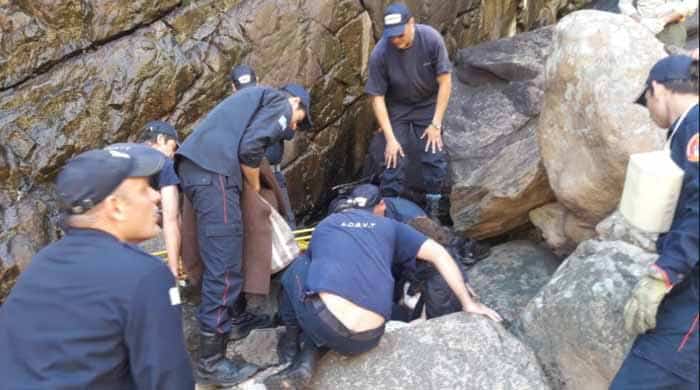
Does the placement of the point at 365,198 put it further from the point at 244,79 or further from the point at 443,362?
the point at 244,79

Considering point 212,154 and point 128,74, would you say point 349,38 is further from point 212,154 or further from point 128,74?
point 212,154

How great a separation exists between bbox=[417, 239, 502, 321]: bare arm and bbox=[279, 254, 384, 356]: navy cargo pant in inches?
18.4

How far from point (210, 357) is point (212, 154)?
119 centimetres

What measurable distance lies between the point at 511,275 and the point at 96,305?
3656mm

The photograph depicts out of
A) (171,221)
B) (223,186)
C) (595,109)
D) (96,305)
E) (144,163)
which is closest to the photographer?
(96,305)

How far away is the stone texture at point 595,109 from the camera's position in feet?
13.8

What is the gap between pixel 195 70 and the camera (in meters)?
6.59

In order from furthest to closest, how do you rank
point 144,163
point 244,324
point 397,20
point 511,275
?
point 397,20
point 511,275
point 244,324
point 144,163

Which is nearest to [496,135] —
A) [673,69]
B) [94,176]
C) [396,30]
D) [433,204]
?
[433,204]

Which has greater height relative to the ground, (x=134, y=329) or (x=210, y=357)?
(x=134, y=329)

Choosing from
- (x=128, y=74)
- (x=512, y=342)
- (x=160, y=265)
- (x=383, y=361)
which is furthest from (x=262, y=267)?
(x=128, y=74)

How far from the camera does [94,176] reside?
2.43 metres

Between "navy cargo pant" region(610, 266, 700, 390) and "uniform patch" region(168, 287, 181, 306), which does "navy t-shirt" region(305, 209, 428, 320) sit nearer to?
"uniform patch" region(168, 287, 181, 306)

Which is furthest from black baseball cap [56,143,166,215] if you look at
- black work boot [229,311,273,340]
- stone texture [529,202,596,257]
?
stone texture [529,202,596,257]
